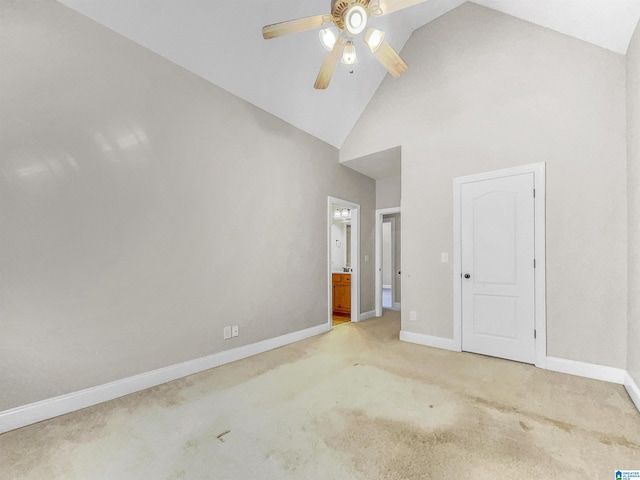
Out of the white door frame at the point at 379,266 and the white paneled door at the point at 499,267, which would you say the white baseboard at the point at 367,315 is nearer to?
the white door frame at the point at 379,266

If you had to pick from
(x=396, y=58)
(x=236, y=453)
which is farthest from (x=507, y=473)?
(x=396, y=58)

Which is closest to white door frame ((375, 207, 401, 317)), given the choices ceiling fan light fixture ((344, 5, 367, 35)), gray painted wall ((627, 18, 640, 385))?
gray painted wall ((627, 18, 640, 385))

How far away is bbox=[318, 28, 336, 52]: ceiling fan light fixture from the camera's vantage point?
2168mm

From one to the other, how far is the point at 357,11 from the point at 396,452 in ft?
9.06

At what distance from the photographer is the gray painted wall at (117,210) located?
6.75 feet

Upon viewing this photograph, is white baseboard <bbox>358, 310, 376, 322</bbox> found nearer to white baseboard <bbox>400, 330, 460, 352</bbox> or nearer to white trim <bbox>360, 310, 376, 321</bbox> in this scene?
white trim <bbox>360, 310, 376, 321</bbox>

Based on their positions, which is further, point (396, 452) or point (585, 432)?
point (585, 432)

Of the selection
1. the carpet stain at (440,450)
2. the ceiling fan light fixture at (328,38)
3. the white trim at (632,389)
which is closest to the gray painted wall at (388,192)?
the ceiling fan light fixture at (328,38)

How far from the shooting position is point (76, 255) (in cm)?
226

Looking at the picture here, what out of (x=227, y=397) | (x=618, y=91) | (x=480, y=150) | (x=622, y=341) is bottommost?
(x=227, y=397)

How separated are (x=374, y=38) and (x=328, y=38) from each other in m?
0.34

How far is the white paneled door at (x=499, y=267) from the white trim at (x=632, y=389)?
694 millimetres

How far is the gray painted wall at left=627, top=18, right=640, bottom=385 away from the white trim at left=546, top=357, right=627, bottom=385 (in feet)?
0.47

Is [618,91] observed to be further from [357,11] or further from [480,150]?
[357,11]
